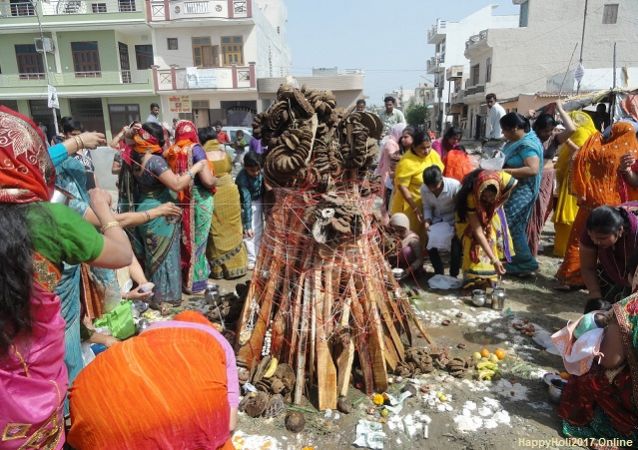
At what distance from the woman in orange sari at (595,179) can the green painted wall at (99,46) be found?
1005 inches

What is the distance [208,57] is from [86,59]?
7036mm

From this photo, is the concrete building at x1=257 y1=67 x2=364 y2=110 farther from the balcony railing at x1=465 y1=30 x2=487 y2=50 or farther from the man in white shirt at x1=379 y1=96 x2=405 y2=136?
the man in white shirt at x1=379 y1=96 x2=405 y2=136

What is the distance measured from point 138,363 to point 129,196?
3590mm

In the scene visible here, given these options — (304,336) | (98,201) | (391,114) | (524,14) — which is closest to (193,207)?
(304,336)

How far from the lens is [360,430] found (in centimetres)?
279

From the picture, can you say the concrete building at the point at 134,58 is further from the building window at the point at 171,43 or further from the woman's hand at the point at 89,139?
the woman's hand at the point at 89,139

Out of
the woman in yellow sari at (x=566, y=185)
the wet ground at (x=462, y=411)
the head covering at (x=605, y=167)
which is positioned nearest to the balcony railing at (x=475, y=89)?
the woman in yellow sari at (x=566, y=185)

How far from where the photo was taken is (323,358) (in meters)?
3.04

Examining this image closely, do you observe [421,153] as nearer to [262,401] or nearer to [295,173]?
[295,173]

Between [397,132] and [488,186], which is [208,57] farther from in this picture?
[488,186]

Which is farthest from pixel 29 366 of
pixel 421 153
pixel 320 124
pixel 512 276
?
pixel 512 276

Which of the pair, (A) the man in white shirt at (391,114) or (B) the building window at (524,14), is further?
(B) the building window at (524,14)

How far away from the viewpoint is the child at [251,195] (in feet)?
18.2

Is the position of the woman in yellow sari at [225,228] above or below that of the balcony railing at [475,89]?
below
